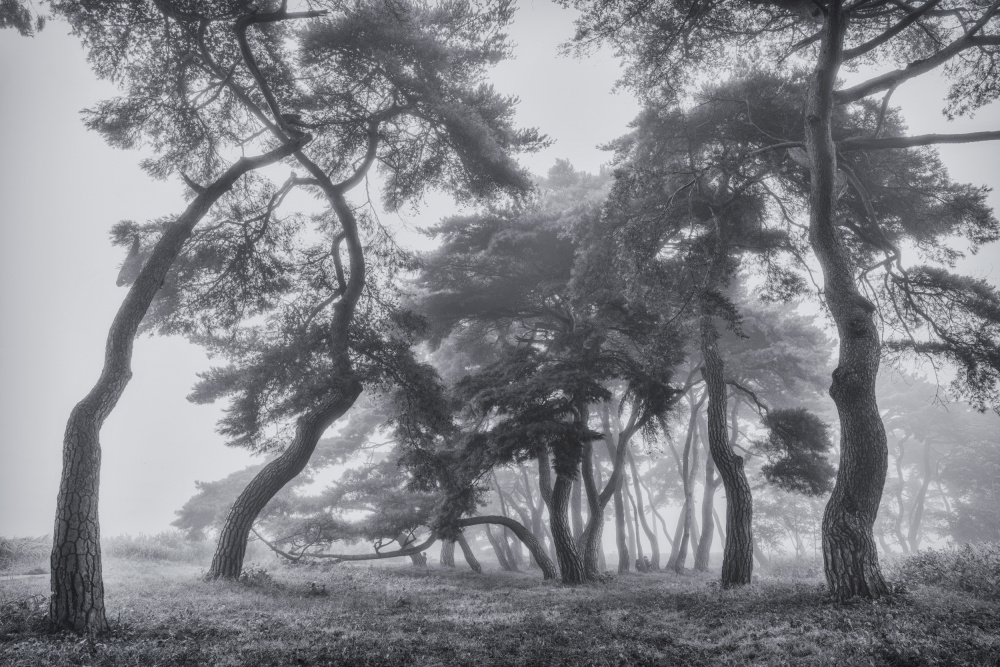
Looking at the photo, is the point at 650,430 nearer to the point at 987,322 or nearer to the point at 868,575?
the point at 868,575

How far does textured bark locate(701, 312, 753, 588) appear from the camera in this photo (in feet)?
30.7

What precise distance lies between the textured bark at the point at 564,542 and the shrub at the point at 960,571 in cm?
666

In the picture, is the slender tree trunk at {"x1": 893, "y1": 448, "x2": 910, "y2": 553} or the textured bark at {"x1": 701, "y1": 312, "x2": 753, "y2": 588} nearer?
the textured bark at {"x1": 701, "y1": 312, "x2": 753, "y2": 588}

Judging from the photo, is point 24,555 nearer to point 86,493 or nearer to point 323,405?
point 323,405

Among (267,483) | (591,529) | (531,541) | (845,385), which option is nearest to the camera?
(845,385)

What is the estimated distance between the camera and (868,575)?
6.22m

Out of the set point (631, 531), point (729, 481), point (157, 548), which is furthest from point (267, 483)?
point (631, 531)

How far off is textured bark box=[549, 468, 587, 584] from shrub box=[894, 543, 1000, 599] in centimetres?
666

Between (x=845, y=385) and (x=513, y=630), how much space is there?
19.5ft

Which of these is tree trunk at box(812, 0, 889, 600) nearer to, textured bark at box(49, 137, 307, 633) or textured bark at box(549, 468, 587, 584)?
textured bark at box(549, 468, 587, 584)

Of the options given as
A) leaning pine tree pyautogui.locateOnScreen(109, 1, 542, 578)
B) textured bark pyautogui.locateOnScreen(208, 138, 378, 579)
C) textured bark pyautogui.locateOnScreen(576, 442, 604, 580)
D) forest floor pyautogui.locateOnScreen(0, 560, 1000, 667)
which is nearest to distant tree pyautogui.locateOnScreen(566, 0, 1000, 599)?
forest floor pyautogui.locateOnScreen(0, 560, 1000, 667)

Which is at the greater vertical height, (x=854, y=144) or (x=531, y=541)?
(x=854, y=144)

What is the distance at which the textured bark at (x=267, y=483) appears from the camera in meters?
9.30

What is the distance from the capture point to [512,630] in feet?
19.1
